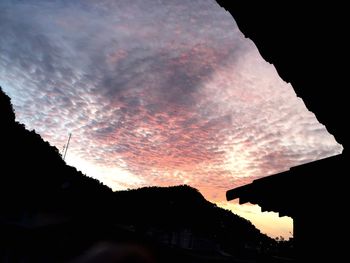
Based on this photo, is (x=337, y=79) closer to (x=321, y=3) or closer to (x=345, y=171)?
(x=321, y=3)

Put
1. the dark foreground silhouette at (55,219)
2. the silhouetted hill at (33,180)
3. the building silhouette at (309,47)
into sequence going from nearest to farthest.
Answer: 1. the building silhouette at (309,47)
2. the dark foreground silhouette at (55,219)
3. the silhouetted hill at (33,180)

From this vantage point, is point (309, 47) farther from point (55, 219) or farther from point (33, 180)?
point (33, 180)

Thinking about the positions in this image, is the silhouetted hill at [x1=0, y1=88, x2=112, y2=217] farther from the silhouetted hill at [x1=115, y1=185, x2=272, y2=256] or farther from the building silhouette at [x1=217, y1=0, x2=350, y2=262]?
the silhouetted hill at [x1=115, y1=185, x2=272, y2=256]

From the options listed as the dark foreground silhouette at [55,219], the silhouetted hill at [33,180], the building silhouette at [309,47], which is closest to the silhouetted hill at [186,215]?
the dark foreground silhouette at [55,219]

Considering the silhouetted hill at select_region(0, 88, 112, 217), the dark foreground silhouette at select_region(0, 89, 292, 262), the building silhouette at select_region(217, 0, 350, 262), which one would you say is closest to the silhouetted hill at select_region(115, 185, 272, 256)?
the dark foreground silhouette at select_region(0, 89, 292, 262)

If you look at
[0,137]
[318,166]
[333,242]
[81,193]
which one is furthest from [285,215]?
[0,137]

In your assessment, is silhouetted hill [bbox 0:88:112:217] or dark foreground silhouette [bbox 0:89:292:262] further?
silhouetted hill [bbox 0:88:112:217]

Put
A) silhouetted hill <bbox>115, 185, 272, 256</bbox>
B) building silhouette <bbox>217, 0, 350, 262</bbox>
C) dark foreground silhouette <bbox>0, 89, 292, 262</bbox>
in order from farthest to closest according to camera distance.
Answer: silhouetted hill <bbox>115, 185, 272, 256</bbox>, dark foreground silhouette <bbox>0, 89, 292, 262</bbox>, building silhouette <bbox>217, 0, 350, 262</bbox>

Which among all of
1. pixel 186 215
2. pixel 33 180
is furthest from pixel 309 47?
pixel 186 215

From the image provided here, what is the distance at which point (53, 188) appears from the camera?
7.49 metres

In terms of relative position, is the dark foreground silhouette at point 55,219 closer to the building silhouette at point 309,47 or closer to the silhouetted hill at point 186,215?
the silhouetted hill at point 186,215

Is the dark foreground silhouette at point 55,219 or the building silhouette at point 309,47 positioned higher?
the building silhouette at point 309,47

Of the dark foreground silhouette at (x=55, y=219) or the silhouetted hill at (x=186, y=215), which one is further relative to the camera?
the silhouetted hill at (x=186, y=215)

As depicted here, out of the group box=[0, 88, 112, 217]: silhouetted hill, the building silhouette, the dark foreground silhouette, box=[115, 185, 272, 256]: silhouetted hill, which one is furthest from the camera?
box=[115, 185, 272, 256]: silhouetted hill
